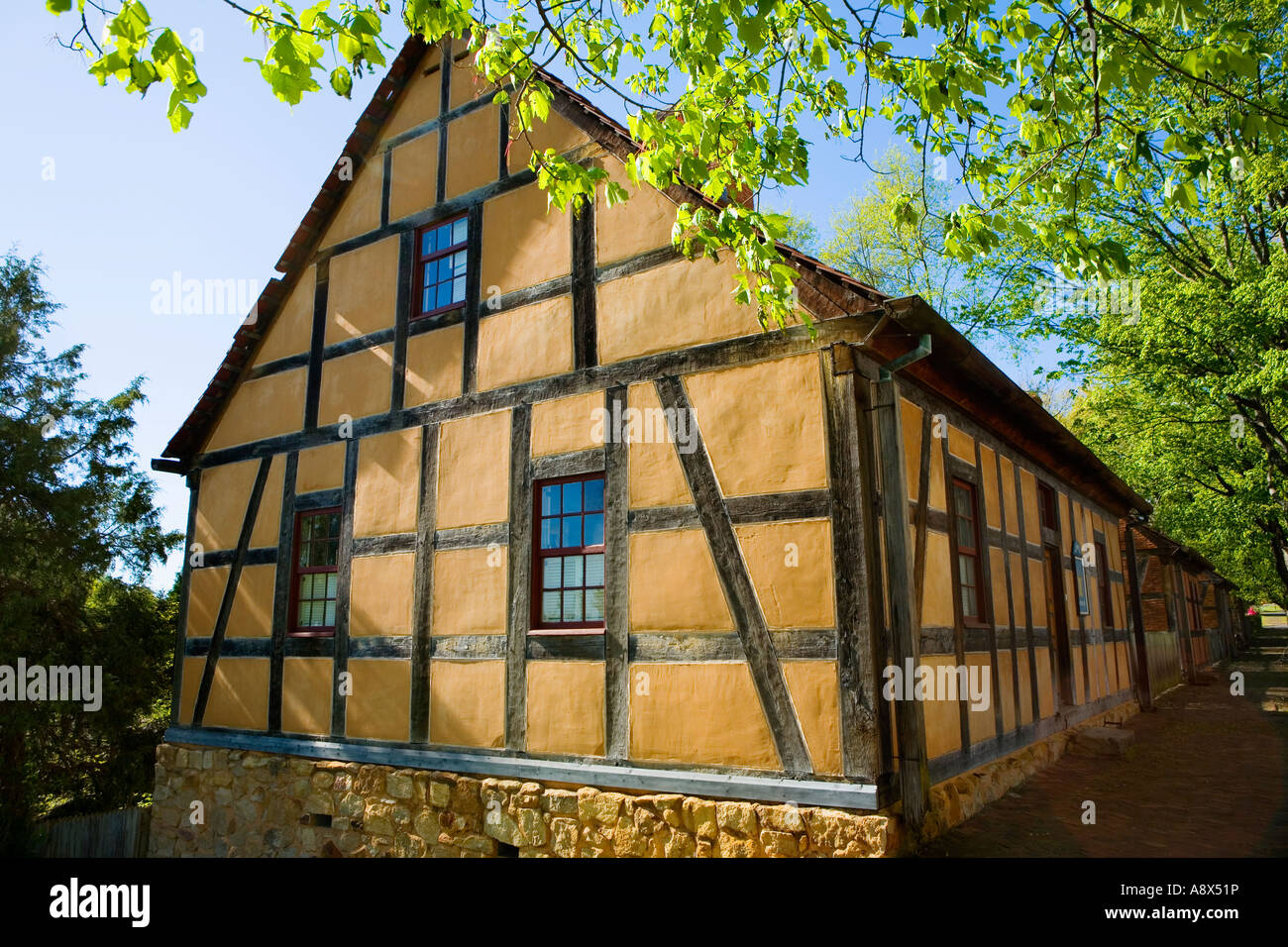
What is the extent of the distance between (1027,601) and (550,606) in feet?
19.0

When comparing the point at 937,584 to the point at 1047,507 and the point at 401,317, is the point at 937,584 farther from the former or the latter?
the point at 401,317

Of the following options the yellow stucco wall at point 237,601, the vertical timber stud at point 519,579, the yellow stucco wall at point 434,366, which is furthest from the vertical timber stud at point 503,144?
the yellow stucco wall at point 237,601

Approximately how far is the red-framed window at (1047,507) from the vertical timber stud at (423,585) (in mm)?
8189

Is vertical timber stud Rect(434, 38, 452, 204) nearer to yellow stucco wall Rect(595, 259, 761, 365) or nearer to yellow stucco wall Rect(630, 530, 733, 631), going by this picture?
yellow stucco wall Rect(595, 259, 761, 365)

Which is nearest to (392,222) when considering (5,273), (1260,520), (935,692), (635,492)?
(635,492)

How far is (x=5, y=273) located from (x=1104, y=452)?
2341 cm

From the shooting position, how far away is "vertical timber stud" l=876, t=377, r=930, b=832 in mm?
6000

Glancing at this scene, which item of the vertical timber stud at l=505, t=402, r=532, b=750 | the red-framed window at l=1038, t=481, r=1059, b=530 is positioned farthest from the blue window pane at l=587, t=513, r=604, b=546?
the red-framed window at l=1038, t=481, r=1059, b=530

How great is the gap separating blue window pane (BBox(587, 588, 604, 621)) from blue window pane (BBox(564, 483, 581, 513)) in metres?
0.79

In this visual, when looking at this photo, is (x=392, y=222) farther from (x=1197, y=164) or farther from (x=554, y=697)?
(x=1197, y=164)

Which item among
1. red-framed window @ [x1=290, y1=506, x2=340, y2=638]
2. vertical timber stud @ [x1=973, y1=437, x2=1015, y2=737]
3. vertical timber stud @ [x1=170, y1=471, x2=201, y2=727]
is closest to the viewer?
vertical timber stud @ [x1=973, y1=437, x2=1015, y2=737]

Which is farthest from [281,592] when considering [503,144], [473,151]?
[503,144]

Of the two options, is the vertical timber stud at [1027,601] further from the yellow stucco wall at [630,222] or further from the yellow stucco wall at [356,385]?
the yellow stucco wall at [356,385]

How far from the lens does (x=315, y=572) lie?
32.2ft
